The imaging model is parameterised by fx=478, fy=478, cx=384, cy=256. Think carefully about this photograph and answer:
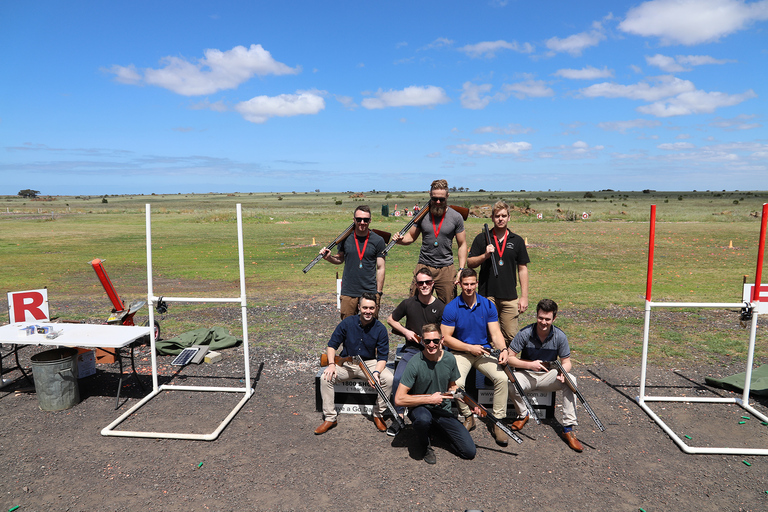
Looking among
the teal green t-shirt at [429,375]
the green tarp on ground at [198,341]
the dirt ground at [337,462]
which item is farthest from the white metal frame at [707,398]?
the green tarp on ground at [198,341]

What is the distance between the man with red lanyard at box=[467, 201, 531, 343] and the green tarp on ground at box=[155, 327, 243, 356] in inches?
210

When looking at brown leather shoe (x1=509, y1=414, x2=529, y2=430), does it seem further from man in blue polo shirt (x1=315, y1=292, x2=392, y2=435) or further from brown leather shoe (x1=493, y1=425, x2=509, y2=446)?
man in blue polo shirt (x1=315, y1=292, x2=392, y2=435)

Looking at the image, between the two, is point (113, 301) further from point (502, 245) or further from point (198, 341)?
point (502, 245)

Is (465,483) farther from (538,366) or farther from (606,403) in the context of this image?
(606,403)

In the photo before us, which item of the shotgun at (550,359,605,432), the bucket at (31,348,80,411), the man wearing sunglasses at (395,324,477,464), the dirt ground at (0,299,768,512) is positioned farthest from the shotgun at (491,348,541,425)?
the bucket at (31,348,80,411)

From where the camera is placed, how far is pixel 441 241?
7266mm

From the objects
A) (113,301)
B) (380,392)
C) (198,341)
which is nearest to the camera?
(380,392)

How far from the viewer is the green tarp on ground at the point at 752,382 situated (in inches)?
283

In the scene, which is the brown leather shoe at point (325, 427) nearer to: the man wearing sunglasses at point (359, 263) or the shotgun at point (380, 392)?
the shotgun at point (380, 392)

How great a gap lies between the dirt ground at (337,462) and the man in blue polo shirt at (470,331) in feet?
2.74

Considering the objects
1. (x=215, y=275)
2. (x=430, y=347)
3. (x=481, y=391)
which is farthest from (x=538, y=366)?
(x=215, y=275)

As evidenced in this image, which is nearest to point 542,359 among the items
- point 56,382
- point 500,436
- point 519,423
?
point 519,423

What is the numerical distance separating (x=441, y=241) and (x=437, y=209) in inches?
19.3

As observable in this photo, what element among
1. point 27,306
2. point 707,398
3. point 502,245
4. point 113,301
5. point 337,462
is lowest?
point 337,462
